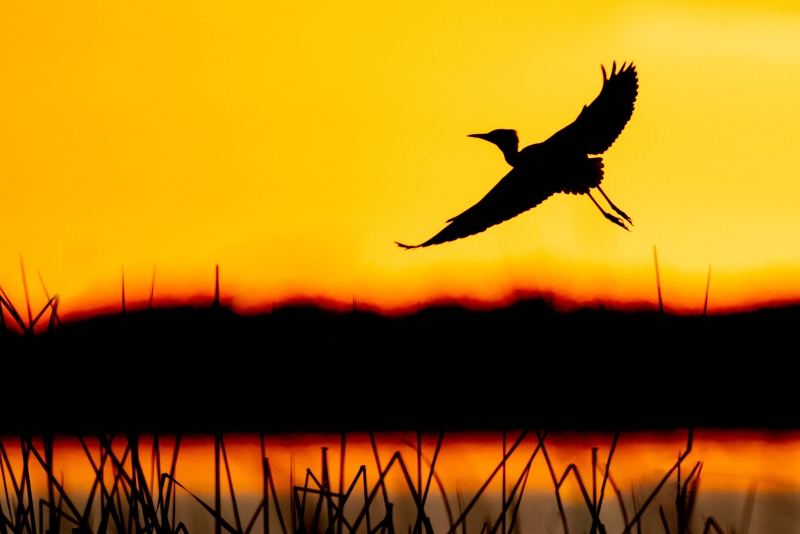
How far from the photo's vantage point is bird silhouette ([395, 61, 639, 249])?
1.19 meters

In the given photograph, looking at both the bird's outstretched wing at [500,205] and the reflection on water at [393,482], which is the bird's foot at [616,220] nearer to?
the bird's outstretched wing at [500,205]

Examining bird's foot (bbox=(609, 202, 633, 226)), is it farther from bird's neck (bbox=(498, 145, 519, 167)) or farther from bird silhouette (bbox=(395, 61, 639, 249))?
bird's neck (bbox=(498, 145, 519, 167))

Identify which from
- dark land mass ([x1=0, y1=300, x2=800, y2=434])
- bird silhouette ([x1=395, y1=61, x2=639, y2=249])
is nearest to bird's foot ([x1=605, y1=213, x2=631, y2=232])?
bird silhouette ([x1=395, y1=61, x2=639, y2=249])

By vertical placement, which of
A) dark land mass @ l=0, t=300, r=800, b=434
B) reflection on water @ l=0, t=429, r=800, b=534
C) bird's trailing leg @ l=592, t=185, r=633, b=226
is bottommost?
→ reflection on water @ l=0, t=429, r=800, b=534

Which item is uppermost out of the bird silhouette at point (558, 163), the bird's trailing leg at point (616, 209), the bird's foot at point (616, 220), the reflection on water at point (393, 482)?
the bird silhouette at point (558, 163)

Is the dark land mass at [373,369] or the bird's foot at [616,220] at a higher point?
the bird's foot at [616,220]

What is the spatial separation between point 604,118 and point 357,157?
35cm

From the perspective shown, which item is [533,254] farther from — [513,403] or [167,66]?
[167,66]

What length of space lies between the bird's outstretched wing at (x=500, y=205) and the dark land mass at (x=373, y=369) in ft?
0.35

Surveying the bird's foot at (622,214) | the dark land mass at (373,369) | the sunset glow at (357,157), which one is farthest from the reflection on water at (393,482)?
the bird's foot at (622,214)

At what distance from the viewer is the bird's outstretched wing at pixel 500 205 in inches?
46.7

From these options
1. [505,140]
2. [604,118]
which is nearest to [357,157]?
[505,140]

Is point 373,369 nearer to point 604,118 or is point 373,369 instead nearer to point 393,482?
point 393,482

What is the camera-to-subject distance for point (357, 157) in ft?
3.94
